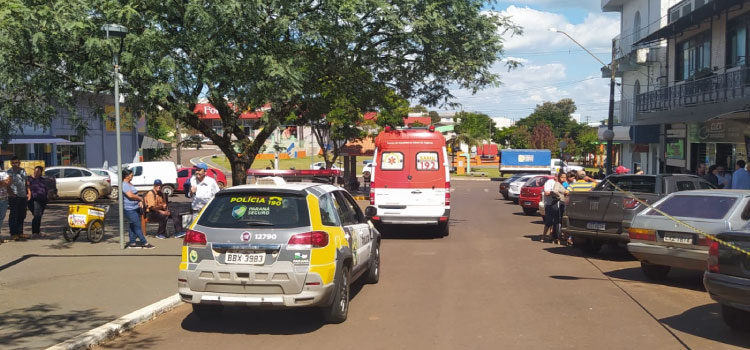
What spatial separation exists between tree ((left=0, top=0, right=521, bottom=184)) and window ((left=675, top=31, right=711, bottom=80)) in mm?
14595

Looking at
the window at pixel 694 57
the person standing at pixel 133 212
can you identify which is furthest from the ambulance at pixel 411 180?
the window at pixel 694 57

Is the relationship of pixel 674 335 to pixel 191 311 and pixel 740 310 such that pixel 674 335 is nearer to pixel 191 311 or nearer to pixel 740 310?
pixel 740 310

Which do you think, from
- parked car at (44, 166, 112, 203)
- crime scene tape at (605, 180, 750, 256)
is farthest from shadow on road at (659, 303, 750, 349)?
parked car at (44, 166, 112, 203)

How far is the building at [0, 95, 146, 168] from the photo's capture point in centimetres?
3253

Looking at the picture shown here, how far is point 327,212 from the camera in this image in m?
8.22

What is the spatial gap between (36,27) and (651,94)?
26.8 m

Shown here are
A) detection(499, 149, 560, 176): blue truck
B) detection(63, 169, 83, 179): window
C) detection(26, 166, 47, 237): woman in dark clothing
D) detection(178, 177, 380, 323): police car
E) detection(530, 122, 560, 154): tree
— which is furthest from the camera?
detection(530, 122, 560, 154): tree

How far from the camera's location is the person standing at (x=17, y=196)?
47.8 feet

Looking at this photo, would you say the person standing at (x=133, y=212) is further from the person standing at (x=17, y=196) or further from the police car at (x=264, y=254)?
the police car at (x=264, y=254)

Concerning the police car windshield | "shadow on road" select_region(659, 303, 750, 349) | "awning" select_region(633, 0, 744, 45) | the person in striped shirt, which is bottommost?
"shadow on road" select_region(659, 303, 750, 349)

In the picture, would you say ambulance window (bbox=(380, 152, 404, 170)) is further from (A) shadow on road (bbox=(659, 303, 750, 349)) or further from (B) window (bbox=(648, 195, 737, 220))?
(A) shadow on road (bbox=(659, 303, 750, 349))

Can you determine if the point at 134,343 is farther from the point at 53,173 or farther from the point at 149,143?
the point at 149,143

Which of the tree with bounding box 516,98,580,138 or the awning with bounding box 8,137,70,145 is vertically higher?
the tree with bounding box 516,98,580,138

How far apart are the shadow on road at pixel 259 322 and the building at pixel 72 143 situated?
78.8ft
